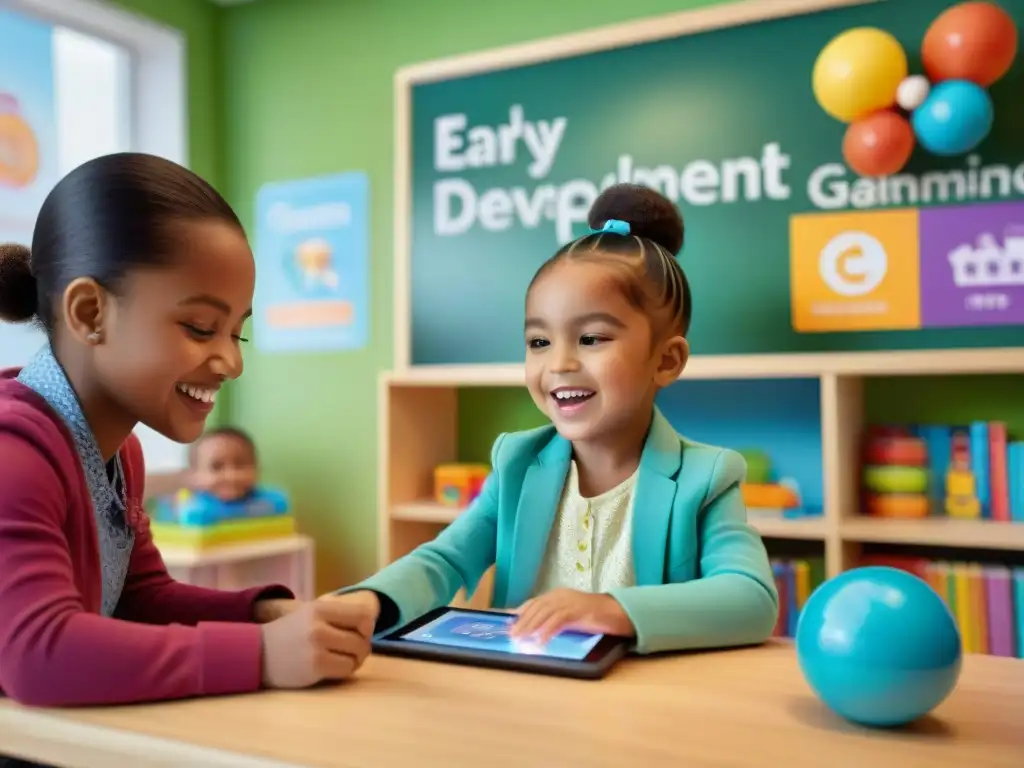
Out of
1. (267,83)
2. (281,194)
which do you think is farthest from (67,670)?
(267,83)

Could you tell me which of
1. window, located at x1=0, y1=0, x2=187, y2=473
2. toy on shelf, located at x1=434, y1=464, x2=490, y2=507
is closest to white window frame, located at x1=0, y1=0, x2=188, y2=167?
window, located at x1=0, y1=0, x2=187, y2=473

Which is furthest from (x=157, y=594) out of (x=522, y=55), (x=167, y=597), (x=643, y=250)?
(x=522, y=55)

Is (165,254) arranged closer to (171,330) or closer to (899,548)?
(171,330)

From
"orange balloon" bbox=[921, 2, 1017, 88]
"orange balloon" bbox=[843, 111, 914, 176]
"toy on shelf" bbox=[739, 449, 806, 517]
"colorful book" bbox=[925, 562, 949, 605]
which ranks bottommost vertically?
"colorful book" bbox=[925, 562, 949, 605]

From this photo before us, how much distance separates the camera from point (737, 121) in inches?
92.1

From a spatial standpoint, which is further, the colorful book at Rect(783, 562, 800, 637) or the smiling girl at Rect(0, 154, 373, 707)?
the colorful book at Rect(783, 562, 800, 637)

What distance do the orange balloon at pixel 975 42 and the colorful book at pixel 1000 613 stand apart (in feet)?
3.63

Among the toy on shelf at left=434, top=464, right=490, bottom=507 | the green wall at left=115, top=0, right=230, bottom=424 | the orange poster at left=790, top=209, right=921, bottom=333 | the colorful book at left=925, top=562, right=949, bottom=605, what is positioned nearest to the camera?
the colorful book at left=925, top=562, right=949, bottom=605

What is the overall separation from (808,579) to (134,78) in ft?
9.44

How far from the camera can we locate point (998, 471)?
212cm

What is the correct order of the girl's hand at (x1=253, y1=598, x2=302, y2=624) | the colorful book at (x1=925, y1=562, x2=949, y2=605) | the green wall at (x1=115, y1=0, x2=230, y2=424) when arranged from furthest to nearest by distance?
the green wall at (x1=115, y1=0, x2=230, y2=424) → the colorful book at (x1=925, y1=562, x2=949, y2=605) → the girl's hand at (x1=253, y1=598, x2=302, y2=624)

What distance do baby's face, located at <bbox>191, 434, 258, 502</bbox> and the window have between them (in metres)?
0.22

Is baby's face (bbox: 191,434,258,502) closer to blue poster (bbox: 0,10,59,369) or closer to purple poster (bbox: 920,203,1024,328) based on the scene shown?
blue poster (bbox: 0,10,59,369)

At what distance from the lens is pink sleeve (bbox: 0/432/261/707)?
0.69m
